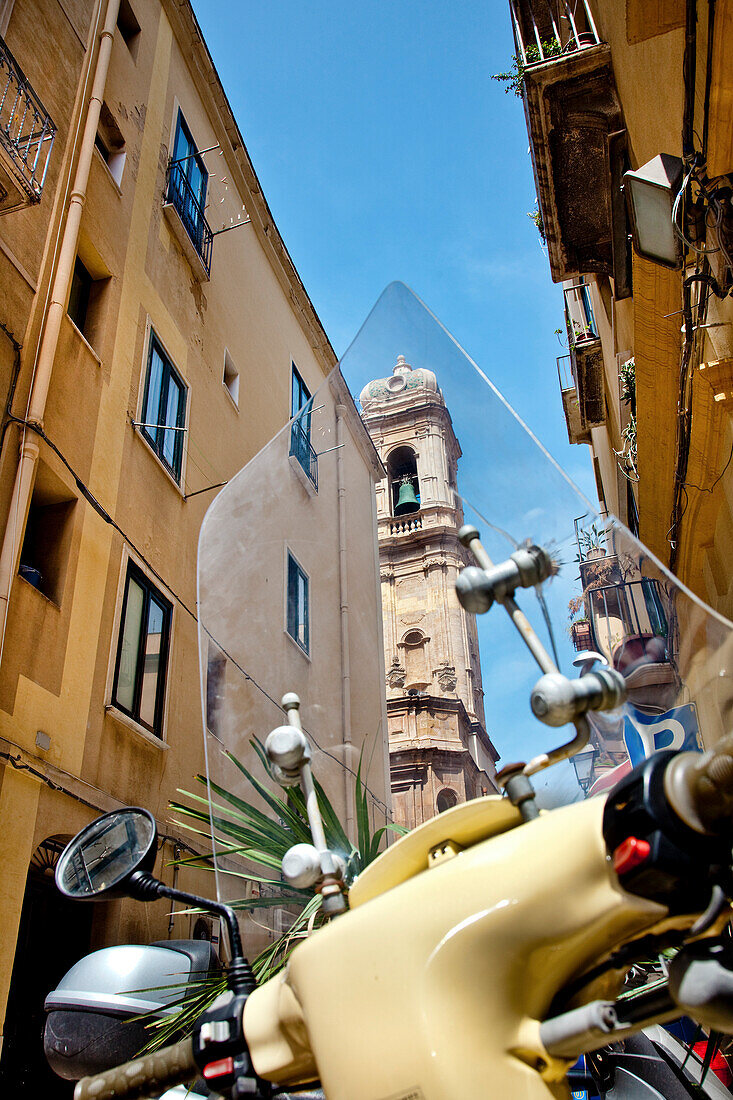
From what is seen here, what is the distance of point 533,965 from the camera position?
1244 millimetres

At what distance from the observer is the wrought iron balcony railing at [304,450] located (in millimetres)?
Answer: 2270

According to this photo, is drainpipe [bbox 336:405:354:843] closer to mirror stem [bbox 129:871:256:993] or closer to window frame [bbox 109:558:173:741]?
mirror stem [bbox 129:871:256:993]

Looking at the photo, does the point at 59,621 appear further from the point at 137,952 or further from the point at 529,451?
the point at 529,451

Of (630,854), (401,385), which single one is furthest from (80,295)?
(630,854)

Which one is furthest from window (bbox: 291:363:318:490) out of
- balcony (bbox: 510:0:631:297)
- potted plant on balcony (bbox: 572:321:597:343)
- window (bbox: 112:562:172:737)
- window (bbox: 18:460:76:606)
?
potted plant on balcony (bbox: 572:321:597:343)

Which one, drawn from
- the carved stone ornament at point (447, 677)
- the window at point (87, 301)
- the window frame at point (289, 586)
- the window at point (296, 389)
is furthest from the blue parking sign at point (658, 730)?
the window at point (296, 389)

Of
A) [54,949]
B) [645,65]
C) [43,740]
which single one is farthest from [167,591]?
[645,65]

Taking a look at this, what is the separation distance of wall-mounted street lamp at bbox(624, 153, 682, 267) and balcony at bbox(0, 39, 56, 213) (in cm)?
491

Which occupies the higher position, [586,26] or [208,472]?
[586,26]

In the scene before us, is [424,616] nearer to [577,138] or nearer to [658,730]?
[658,730]

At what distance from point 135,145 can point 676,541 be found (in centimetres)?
781

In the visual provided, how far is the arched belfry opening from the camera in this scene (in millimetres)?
2279

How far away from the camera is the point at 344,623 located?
85.7 inches

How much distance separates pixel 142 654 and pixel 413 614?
23.1 feet
